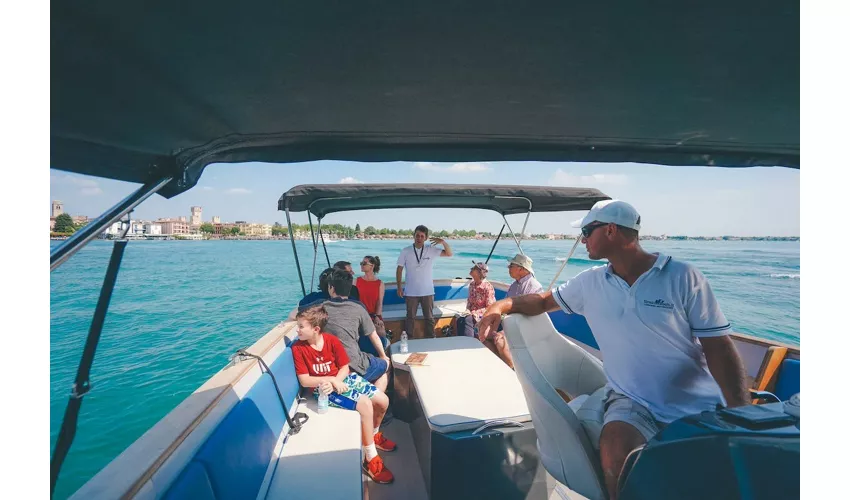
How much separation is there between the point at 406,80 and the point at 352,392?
2.08 m

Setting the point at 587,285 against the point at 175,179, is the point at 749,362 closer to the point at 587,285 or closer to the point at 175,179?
the point at 587,285

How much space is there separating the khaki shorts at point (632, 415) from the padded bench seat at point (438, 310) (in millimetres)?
3643

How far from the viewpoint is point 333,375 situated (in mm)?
2508

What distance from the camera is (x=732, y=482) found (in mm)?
737

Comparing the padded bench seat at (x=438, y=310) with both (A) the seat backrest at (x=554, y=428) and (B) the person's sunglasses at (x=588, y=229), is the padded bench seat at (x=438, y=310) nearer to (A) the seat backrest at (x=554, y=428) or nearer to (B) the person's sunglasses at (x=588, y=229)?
(A) the seat backrest at (x=554, y=428)

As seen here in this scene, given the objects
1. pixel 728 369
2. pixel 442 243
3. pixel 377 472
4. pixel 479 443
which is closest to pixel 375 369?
pixel 377 472

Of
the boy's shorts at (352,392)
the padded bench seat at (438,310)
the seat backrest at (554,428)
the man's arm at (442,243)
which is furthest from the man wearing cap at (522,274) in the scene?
the seat backrest at (554,428)

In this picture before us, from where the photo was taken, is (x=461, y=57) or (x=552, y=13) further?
(x=461, y=57)

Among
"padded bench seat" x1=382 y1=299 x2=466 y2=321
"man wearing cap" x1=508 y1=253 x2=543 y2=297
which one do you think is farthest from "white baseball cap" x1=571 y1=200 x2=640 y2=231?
"padded bench seat" x1=382 y1=299 x2=466 y2=321

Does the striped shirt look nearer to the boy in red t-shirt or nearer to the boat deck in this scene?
the boat deck

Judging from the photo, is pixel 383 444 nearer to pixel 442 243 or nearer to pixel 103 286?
pixel 103 286

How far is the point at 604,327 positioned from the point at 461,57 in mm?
1212
